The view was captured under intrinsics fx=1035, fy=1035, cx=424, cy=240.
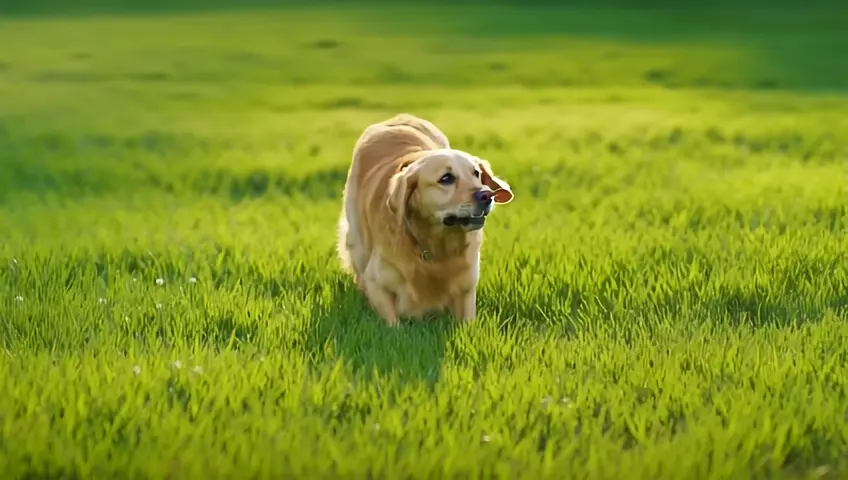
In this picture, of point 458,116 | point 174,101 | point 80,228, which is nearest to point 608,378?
point 80,228

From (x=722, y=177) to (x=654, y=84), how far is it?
27.5 ft

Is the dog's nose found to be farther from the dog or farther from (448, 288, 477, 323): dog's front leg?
(448, 288, 477, 323): dog's front leg

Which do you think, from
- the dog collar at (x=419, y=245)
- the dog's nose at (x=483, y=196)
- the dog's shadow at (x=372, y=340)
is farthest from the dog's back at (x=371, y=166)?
the dog's nose at (x=483, y=196)

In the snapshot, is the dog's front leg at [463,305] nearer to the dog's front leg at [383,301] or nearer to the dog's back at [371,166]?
the dog's front leg at [383,301]

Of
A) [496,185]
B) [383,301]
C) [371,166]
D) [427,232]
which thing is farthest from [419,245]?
[371,166]

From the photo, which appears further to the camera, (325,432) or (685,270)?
(685,270)

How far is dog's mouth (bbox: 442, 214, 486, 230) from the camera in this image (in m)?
4.64

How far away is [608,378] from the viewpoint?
13.4ft

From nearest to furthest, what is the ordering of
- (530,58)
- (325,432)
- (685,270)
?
1. (325,432)
2. (685,270)
3. (530,58)

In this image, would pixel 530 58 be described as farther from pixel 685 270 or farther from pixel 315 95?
pixel 685 270

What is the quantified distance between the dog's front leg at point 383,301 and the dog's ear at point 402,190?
0.36 metres

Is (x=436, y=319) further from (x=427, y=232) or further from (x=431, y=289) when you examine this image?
(x=427, y=232)

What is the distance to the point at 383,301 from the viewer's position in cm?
496

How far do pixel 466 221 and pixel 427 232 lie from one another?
0.27 meters
